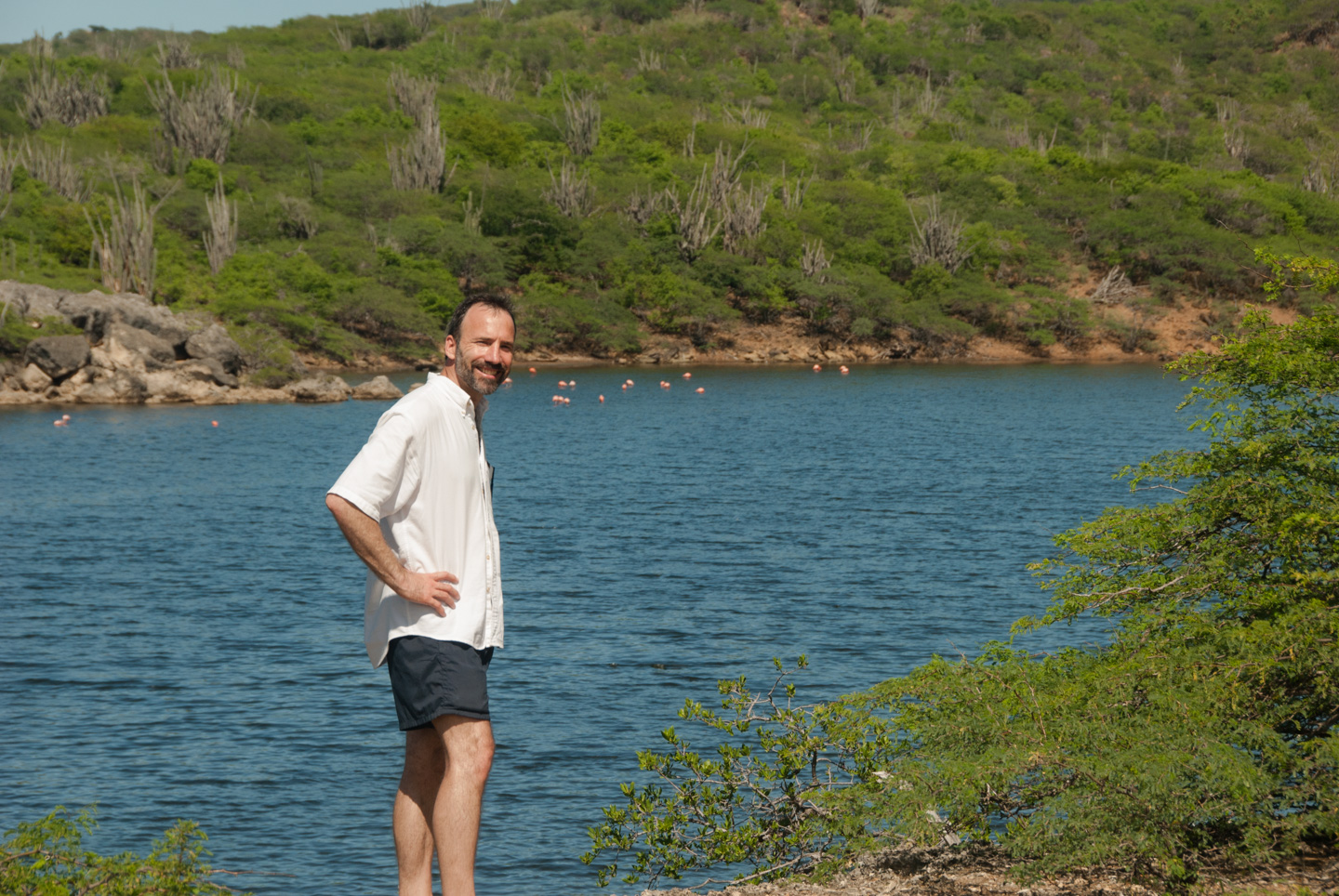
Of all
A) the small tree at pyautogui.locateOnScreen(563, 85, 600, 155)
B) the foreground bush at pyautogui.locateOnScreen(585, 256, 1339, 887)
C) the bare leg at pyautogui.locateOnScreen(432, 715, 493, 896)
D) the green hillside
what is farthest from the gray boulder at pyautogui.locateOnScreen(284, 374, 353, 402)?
the small tree at pyautogui.locateOnScreen(563, 85, 600, 155)

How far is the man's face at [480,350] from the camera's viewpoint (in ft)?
16.5

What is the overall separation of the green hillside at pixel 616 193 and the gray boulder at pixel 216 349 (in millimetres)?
801

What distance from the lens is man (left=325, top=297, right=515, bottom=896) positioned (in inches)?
185

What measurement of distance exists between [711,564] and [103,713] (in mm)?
9573

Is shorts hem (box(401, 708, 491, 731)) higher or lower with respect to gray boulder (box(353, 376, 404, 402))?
higher

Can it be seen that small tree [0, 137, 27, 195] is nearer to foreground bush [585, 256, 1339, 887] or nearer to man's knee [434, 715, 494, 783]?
foreground bush [585, 256, 1339, 887]

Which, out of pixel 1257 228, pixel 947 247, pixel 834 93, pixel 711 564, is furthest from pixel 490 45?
pixel 711 564

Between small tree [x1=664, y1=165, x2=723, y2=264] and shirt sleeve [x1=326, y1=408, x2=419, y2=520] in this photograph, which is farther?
small tree [x1=664, y1=165, x2=723, y2=264]

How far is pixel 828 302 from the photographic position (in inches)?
2867

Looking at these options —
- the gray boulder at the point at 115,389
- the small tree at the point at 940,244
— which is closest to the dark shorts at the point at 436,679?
the gray boulder at the point at 115,389

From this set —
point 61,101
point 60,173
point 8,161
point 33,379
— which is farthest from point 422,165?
point 33,379

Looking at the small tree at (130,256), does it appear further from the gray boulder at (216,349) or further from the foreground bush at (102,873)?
the foreground bush at (102,873)

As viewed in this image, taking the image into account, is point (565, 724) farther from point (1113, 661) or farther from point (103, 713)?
point (1113, 661)

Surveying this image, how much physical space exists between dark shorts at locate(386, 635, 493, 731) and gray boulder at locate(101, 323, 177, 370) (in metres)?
47.7
